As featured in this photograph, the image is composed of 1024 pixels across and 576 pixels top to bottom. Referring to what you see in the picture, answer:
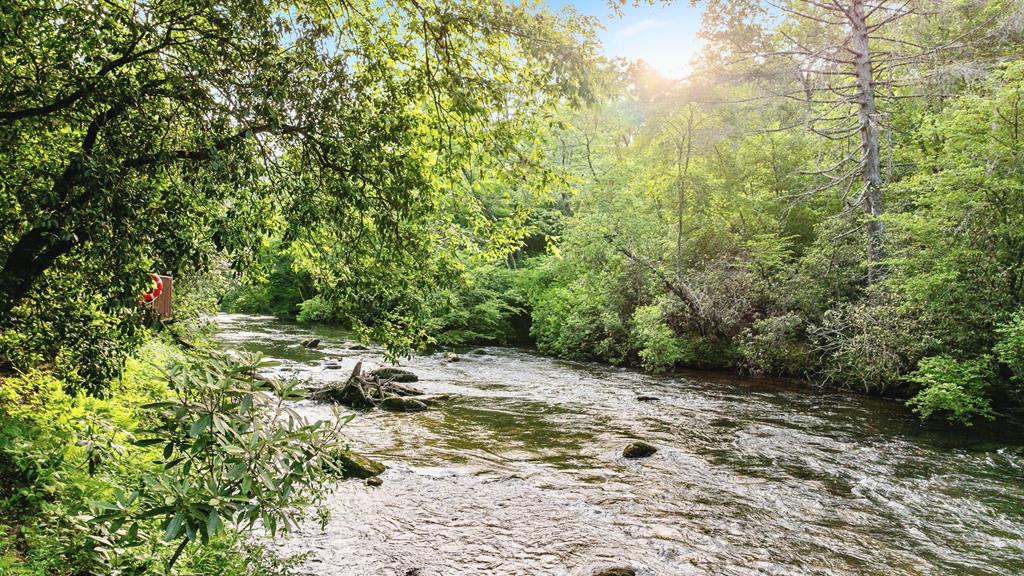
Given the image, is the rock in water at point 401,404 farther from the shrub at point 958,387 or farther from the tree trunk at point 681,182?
the tree trunk at point 681,182

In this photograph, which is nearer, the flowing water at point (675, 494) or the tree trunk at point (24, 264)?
the tree trunk at point (24, 264)

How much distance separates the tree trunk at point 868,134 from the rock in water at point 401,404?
46.5 ft

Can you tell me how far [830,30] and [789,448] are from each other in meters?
18.0

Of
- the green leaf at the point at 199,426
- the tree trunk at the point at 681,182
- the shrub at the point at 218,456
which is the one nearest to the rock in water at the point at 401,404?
the shrub at the point at 218,456

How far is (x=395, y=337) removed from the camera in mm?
5797

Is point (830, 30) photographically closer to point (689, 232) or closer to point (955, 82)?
point (955, 82)

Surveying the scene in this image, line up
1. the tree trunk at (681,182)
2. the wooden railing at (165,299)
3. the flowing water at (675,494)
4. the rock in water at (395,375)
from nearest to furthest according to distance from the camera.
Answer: the flowing water at (675,494) → the wooden railing at (165,299) → the rock in water at (395,375) → the tree trunk at (681,182)

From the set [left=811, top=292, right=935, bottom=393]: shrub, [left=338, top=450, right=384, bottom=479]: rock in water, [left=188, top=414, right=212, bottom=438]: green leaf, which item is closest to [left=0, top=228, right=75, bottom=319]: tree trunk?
[left=188, top=414, right=212, bottom=438]: green leaf

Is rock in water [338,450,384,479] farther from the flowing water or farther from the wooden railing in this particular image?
the wooden railing

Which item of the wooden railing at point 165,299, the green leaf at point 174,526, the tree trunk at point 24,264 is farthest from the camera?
the wooden railing at point 165,299

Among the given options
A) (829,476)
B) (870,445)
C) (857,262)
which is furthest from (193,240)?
(857,262)

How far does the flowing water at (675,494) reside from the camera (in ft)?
20.7

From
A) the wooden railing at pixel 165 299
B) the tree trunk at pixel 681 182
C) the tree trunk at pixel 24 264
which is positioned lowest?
the wooden railing at pixel 165 299

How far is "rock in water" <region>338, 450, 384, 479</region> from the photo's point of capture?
28.6 ft
